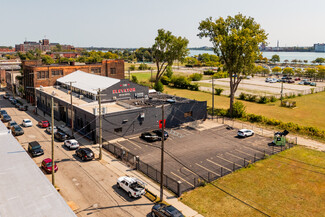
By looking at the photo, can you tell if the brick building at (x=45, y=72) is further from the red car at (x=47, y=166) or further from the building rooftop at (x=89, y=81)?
the red car at (x=47, y=166)

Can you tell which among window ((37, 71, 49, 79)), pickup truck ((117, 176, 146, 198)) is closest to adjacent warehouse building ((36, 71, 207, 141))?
window ((37, 71, 49, 79))

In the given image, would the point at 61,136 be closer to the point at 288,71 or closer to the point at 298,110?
the point at 298,110

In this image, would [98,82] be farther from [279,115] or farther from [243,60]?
[279,115]

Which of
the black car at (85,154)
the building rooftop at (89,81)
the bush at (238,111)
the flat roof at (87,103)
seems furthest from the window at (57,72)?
the bush at (238,111)

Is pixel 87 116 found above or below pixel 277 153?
above

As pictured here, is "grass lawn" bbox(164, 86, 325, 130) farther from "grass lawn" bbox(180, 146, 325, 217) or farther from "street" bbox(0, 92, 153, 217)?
"street" bbox(0, 92, 153, 217)

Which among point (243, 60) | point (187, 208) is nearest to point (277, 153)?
point (187, 208)
